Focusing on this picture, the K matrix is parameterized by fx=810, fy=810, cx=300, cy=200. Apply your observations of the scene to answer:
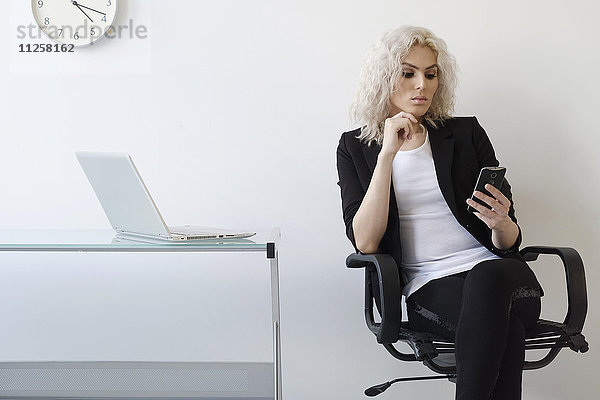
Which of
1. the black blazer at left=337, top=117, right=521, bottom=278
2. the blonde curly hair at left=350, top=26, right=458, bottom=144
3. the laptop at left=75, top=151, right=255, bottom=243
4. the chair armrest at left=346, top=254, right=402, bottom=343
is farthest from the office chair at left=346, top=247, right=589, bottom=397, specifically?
the blonde curly hair at left=350, top=26, right=458, bottom=144

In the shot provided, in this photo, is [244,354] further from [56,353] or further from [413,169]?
[413,169]

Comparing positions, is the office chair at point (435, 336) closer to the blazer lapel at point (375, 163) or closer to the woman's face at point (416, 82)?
the blazer lapel at point (375, 163)

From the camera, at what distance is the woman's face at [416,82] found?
2.69 meters

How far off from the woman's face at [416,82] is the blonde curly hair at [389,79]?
20 mm

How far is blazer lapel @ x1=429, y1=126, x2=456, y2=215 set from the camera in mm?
2607

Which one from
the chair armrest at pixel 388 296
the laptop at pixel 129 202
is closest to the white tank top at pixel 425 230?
the chair armrest at pixel 388 296

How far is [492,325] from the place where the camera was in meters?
2.14

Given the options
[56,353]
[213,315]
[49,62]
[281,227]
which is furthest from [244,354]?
[49,62]

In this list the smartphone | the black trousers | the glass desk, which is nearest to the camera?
the black trousers

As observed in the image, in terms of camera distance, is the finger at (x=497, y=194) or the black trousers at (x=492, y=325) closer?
the black trousers at (x=492, y=325)

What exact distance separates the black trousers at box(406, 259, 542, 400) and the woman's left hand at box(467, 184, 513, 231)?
180mm

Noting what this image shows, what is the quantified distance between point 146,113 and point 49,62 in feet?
1.36

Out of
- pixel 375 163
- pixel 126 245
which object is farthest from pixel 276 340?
pixel 375 163

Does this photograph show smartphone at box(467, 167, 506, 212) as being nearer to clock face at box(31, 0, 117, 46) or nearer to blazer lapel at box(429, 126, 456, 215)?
blazer lapel at box(429, 126, 456, 215)
